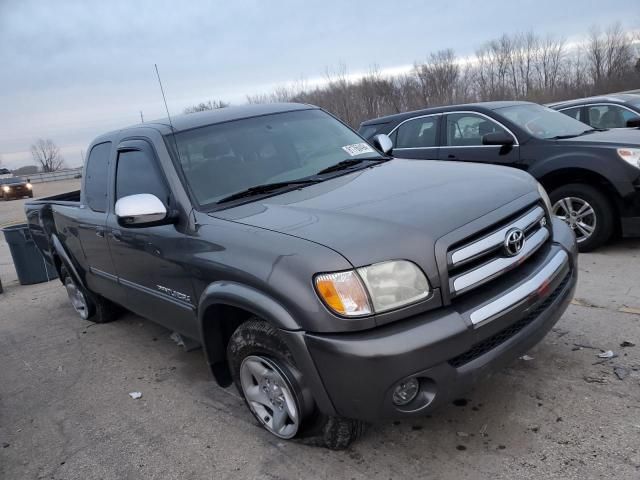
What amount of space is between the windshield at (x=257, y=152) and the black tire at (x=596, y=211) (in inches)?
110

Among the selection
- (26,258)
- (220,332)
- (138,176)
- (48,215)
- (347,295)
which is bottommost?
(26,258)

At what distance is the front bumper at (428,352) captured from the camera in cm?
222

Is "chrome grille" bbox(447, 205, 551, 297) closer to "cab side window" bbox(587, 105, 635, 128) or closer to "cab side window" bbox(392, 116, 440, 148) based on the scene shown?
"cab side window" bbox(392, 116, 440, 148)

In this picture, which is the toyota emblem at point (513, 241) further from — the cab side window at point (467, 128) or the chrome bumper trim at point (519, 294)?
the cab side window at point (467, 128)

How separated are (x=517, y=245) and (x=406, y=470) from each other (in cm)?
125

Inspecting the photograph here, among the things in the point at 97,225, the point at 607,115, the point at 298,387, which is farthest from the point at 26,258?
the point at 607,115

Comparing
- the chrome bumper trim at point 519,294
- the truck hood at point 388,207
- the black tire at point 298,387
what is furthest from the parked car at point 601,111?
the black tire at point 298,387

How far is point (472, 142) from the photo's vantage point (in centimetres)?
668

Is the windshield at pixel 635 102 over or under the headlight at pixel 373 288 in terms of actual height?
over

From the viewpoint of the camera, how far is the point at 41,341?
5262mm

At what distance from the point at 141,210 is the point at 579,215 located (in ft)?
15.2

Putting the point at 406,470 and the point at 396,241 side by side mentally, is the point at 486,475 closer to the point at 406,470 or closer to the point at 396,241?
the point at 406,470

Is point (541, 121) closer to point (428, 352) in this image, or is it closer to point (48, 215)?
point (428, 352)

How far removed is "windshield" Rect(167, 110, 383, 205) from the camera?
330 centimetres
